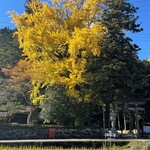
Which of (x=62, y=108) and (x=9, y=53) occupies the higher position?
(x=9, y=53)

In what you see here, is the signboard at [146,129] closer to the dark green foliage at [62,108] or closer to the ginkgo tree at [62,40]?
the dark green foliage at [62,108]

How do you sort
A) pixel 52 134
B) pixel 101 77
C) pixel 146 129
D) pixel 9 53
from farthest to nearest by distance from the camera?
pixel 9 53
pixel 146 129
pixel 101 77
pixel 52 134

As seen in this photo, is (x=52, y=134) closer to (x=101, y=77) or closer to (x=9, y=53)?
(x=101, y=77)

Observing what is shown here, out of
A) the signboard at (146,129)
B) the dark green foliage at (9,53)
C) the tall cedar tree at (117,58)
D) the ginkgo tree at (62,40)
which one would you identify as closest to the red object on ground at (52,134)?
the ginkgo tree at (62,40)

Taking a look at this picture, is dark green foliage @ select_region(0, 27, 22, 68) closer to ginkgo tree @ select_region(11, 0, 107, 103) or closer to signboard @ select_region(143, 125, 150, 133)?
ginkgo tree @ select_region(11, 0, 107, 103)

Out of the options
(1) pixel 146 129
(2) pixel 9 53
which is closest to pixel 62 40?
(1) pixel 146 129

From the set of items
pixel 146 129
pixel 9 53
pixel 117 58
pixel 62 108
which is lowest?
pixel 146 129

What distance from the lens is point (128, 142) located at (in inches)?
810

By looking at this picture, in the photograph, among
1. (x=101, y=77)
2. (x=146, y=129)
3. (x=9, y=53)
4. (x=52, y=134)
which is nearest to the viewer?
(x=52, y=134)

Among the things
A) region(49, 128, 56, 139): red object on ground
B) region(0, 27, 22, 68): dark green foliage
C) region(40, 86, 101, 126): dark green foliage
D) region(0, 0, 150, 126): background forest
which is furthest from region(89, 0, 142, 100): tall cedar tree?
region(0, 27, 22, 68): dark green foliage

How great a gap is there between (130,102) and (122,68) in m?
2.96

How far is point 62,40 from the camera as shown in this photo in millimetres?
24953

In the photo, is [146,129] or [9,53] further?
[9,53]

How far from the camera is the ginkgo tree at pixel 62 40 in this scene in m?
24.0
